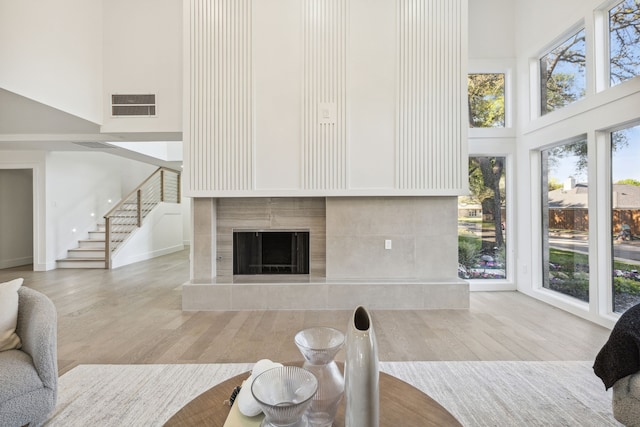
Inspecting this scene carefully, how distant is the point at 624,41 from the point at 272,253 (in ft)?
15.4

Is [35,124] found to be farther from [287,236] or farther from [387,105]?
[387,105]

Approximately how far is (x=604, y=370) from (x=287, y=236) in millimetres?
3498

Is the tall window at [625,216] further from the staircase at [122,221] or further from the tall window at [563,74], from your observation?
the staircase at [122,221]

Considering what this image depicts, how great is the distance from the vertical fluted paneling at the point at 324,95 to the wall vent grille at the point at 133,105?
7.36 ft

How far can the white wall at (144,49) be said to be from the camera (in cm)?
434

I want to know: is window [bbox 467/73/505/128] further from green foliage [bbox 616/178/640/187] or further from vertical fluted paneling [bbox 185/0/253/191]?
vertical fluted paneling [bbox 185/0/253/191]

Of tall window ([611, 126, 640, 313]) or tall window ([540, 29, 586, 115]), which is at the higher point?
tall window ([540, 29, 586, 115])

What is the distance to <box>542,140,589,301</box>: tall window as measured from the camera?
3.73m

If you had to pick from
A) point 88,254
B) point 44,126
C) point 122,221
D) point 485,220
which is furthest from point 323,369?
point 122,221

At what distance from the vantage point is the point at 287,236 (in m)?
4.48

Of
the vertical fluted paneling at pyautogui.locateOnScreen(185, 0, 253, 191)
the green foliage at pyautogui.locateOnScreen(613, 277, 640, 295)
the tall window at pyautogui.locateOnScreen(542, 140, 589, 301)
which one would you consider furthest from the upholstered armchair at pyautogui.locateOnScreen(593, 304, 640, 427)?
the vertical fluted paneling at pyautogui.locateOnScreen(185, 0, 253, 191)

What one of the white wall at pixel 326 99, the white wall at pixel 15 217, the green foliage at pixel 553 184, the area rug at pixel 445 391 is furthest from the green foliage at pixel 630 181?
the white wall at pixel 15 217

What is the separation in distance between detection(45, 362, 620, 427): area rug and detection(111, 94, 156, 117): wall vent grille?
11.0 feet

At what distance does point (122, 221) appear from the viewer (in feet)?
27.1
